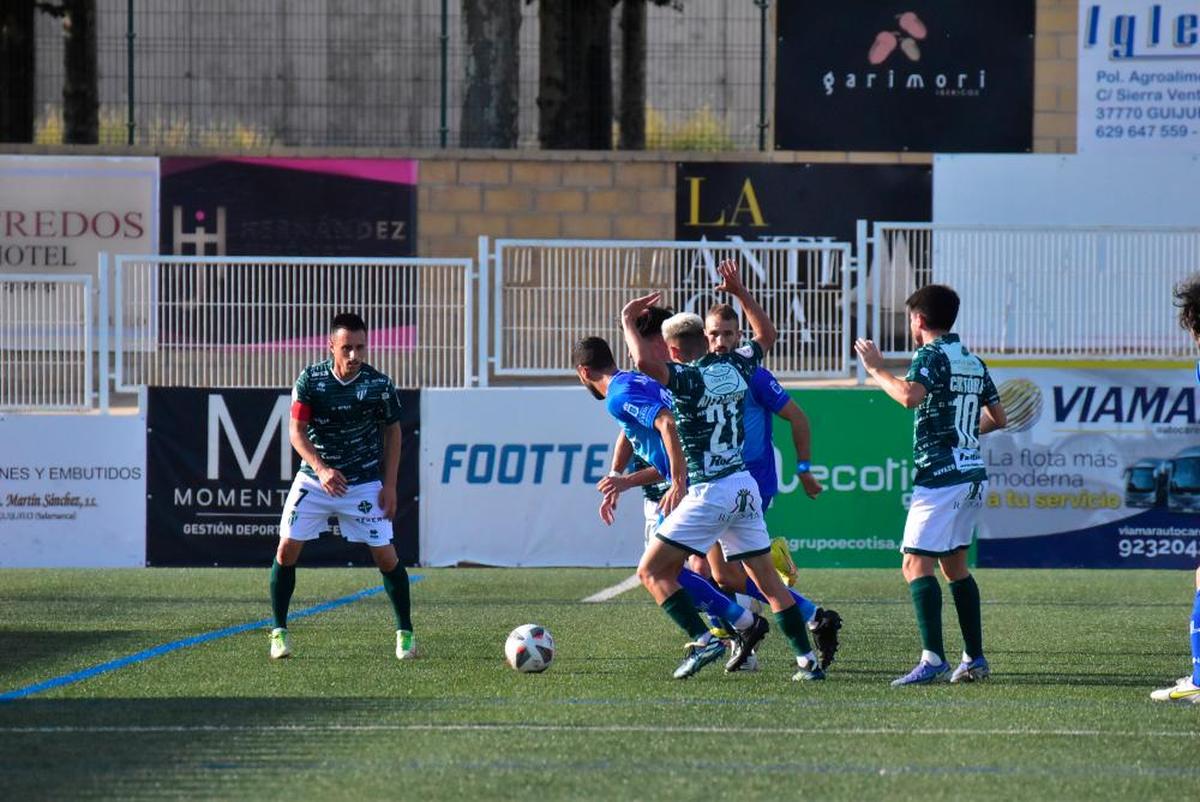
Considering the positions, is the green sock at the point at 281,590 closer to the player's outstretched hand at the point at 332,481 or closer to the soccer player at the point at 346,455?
the soccer player at the point at 346,455

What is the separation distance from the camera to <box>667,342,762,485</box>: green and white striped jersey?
8.84m

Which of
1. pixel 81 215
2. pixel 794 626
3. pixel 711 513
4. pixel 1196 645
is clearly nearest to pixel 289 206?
pixel 81 215

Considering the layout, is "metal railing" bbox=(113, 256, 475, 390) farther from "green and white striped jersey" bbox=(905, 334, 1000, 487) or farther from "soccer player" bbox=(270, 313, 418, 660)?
"green and white striped jersey" bbox=(905, 334, 1000, 487)

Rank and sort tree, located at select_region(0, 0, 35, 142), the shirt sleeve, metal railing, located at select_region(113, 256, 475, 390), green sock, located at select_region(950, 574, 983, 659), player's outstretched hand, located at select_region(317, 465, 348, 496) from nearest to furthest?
green sock, located at select_region(950, 574, 983, 659)
player's outstretched hand, located at select_region(317, 465, 348, 496)
the shirt sleeve
metal railing, located at select_region(113, 256, 475, 390)
tree, located at select_region(0, 0, 35, 142)

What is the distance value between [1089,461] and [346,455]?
7.78m

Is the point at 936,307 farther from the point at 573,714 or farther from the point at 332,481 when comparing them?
the point at 332,481

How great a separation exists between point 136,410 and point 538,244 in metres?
3.75

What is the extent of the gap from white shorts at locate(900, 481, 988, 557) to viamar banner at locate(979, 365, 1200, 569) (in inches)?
271

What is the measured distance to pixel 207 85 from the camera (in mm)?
23609

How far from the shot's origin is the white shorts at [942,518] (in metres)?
8.95


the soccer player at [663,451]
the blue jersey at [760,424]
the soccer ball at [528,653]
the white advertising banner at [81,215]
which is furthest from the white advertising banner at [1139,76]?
the soccer ball at [528,653]

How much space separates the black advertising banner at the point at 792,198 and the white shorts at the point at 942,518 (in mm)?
12125

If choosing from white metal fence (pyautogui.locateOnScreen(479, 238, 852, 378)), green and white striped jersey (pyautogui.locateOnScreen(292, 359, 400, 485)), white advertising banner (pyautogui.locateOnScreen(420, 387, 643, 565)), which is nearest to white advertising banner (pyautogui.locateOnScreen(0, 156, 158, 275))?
white metal fence (pyautogui.locateOnScreen(479, 238, 852, 378))

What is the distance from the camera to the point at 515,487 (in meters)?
15.9
